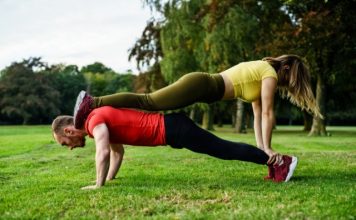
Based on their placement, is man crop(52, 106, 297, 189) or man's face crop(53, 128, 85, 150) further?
man's face crop(53, 128, 85, 150)

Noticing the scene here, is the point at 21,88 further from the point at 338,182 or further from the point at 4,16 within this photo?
the point at 338,182

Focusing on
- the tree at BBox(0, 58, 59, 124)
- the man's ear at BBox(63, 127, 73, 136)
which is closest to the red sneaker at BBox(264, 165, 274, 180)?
the man's ear at BBox(63, 127, 73, 136)

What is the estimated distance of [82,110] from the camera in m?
6.40

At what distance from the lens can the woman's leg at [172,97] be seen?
6.56m

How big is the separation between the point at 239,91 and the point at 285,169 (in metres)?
1.19

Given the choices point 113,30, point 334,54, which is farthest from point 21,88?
point 334,54

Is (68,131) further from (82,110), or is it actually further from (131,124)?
(131,124)

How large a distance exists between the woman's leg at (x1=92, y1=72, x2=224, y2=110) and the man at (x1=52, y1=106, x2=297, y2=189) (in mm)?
110

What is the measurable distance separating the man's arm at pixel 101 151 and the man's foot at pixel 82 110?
306mm

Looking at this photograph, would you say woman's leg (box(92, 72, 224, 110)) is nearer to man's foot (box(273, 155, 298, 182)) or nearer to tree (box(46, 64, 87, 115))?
man's foot (box(273, 155, 298, 182))

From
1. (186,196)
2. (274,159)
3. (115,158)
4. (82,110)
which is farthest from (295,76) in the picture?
(82,110)

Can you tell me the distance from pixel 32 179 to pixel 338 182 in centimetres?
436

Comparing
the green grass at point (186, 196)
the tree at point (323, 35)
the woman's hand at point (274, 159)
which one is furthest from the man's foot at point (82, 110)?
the tree at point (323, 35)

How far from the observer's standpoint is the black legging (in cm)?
634
